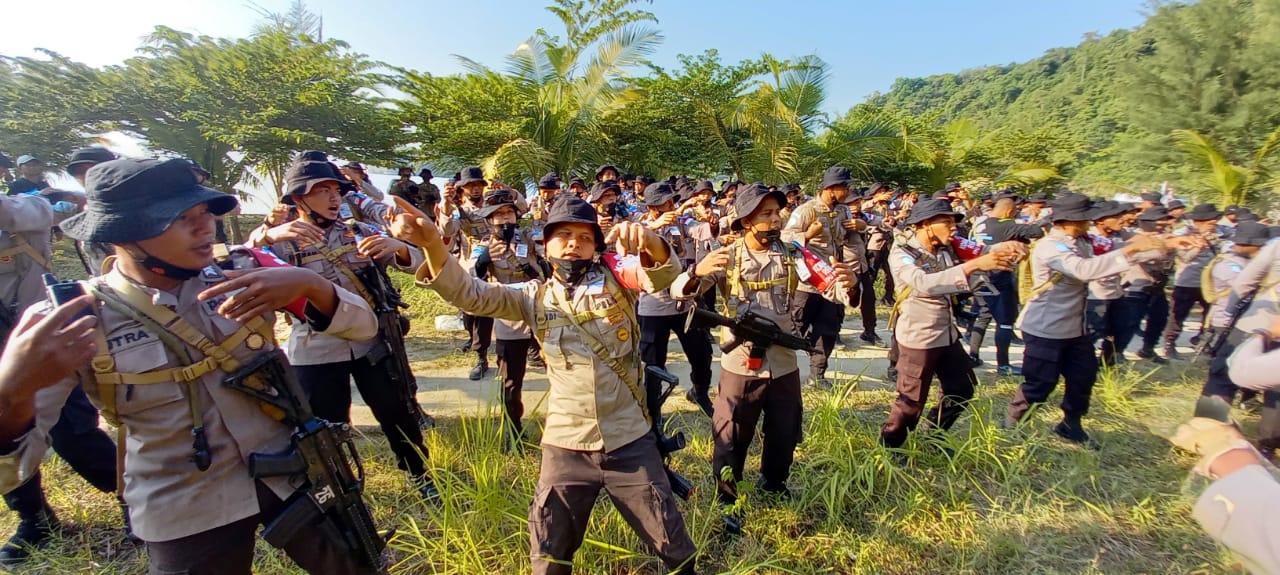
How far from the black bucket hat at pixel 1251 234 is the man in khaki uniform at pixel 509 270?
6759 mm

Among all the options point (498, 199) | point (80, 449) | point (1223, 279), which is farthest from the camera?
point (1223, 279)

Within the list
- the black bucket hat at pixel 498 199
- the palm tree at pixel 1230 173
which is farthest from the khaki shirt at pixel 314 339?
the palm tree at pixel 1230 173

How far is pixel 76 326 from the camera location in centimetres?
130

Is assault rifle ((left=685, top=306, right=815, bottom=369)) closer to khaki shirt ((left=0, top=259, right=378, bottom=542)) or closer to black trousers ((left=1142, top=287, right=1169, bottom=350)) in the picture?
khaki shirt ((left=0, top=259, right=378, bottom=542))

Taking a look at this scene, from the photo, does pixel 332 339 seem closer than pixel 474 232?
Yes

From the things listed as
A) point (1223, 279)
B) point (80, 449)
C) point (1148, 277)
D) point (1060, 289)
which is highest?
point (1223, 279)

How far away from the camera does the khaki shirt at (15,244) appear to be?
10.2 feet

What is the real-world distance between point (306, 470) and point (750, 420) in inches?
85.2

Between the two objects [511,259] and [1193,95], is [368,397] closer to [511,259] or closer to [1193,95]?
[511,259]

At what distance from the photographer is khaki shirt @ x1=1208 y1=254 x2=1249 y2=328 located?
471cm

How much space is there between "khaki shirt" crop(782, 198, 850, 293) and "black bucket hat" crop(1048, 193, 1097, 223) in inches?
67.4

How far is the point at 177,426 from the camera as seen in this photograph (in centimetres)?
160

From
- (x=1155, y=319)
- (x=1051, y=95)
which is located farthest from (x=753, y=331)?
(x=1051, y=95)

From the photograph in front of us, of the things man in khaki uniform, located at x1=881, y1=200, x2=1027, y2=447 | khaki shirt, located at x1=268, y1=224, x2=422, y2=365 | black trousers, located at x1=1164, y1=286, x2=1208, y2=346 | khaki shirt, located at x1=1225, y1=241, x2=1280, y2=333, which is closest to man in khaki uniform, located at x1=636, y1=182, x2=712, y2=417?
man in khaki uniform, located at x1=881, y1=200, x2=1027, y2=447
